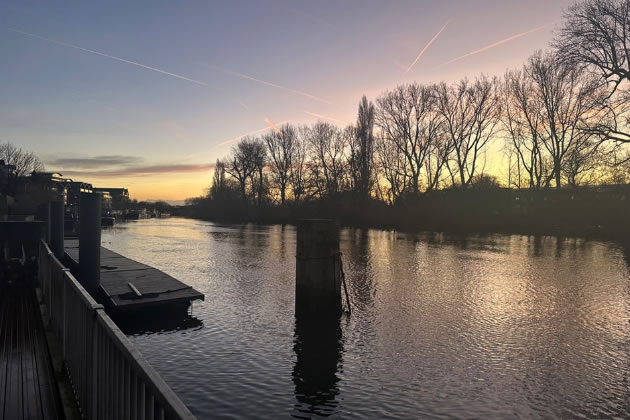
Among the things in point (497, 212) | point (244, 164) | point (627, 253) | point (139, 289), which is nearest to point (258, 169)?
point (244, 164)

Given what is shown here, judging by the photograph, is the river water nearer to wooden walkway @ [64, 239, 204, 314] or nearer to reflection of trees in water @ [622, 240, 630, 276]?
wooden walkway @ [64, 239, 204, 314]

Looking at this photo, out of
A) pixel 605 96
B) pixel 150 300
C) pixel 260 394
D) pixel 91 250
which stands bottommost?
pixel 260 394

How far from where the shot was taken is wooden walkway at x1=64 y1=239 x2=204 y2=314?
10.5 metres

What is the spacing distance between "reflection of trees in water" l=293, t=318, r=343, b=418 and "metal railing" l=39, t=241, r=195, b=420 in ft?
10.0

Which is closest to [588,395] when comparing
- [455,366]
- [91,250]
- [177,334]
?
[455,366]

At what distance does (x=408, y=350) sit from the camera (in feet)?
29.0

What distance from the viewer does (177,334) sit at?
9.62 meters

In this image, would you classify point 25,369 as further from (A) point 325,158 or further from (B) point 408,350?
(A) point 325,158

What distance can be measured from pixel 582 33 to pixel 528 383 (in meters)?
30.8

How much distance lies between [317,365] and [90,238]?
5.48 metres

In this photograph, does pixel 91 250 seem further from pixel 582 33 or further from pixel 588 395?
pixel 582 33

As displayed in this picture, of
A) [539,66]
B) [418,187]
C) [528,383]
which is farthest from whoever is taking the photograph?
[418,187]

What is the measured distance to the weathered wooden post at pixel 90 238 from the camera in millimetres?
9023

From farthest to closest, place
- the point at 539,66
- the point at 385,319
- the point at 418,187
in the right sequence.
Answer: the point at 418,187 < the point at 539,66 < the point at 385,319
